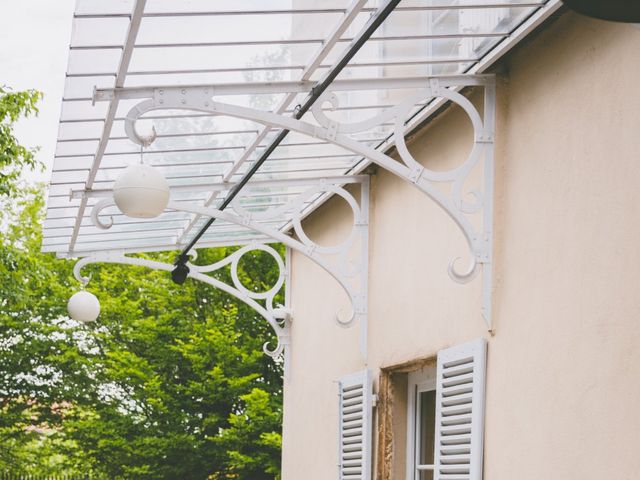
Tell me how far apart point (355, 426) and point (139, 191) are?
2.46m

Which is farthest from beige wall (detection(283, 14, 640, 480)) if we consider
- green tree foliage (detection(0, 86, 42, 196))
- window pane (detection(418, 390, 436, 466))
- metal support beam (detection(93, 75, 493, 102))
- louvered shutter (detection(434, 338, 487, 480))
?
green tree foliage (detection(0, 86, 42, 196))

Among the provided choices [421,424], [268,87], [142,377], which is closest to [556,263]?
[268,87]

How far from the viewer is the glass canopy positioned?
4398mm

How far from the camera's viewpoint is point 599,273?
3906mm

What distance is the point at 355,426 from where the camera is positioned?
6680 millimetres

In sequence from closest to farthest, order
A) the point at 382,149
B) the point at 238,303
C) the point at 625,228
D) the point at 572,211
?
the point at 625,228 → the point at 572,211 → the point at 382,149 → the point at 238,303

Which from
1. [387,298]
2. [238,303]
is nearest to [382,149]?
[387,298]

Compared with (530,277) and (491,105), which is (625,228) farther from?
(491,105)

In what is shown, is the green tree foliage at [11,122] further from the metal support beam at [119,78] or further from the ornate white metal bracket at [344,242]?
the ornate white metal bracket at [344,242]

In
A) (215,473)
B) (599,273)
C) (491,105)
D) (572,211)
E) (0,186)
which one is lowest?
(215,473)

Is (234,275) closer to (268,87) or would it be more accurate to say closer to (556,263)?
(268,87)

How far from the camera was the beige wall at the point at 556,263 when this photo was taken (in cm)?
375

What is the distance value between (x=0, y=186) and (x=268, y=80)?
717 centimetres

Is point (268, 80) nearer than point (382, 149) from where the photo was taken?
Yes
